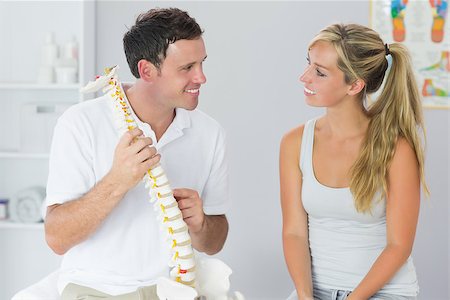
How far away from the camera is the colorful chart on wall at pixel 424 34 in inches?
137

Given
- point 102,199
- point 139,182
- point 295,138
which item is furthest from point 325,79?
point 102,199

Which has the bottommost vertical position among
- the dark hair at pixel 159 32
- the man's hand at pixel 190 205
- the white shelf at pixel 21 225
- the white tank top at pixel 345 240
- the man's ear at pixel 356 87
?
the white shelf at pixel 21 225

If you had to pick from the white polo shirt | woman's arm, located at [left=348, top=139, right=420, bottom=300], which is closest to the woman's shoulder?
woman's arm, located at [left=348, top=139, right=420, bottom=300]

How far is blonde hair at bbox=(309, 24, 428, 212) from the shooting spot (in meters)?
2.11

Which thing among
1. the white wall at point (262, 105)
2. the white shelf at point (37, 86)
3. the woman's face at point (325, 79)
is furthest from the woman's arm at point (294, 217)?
the white shelf at point (37, 86)

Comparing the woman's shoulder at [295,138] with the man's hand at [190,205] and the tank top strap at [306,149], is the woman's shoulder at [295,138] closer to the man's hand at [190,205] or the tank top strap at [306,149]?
the tank top strap at [306,149]

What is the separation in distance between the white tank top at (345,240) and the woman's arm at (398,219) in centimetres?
4

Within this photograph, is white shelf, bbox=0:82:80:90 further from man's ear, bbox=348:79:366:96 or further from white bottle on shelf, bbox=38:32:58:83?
man's ear, bbox=348:79:366:96

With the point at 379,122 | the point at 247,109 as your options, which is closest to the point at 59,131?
the point at 379,122

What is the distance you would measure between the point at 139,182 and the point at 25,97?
6.05ft

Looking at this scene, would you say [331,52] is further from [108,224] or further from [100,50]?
[100,50]

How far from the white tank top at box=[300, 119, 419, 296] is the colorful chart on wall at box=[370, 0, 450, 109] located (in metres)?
1.55

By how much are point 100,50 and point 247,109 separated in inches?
31.1

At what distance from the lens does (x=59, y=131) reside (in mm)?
1955
